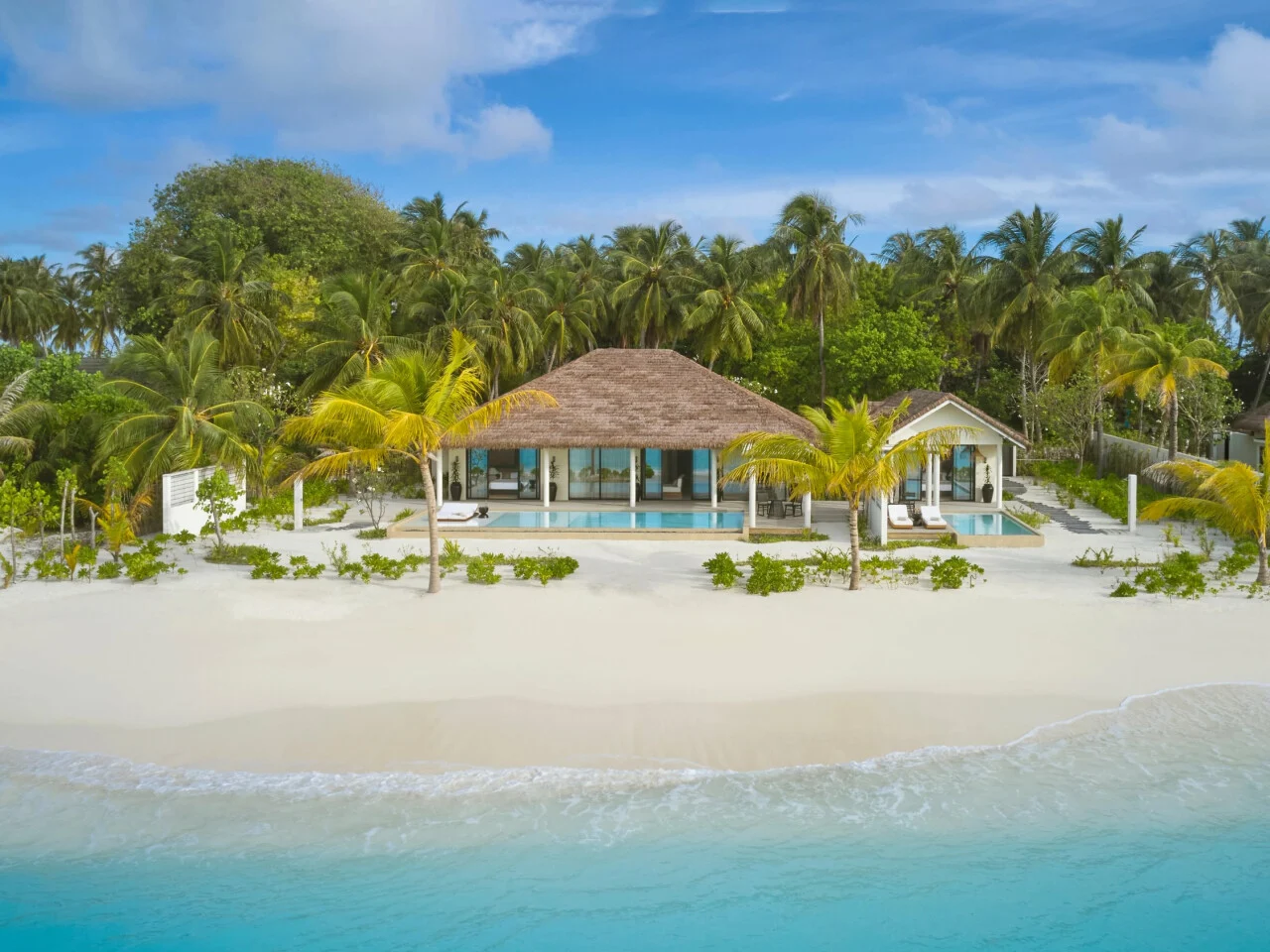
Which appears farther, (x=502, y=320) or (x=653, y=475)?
(x=502, y=320)

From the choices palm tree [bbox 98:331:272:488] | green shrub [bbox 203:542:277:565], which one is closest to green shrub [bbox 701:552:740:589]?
green shrub [bbox 203:542:277:565]

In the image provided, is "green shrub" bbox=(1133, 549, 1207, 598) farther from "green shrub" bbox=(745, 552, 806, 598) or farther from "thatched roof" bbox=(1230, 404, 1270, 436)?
"thatched roof" bbox=(1230, 404, 1270, 436)

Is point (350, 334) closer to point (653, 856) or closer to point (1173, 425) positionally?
point (653, 856)

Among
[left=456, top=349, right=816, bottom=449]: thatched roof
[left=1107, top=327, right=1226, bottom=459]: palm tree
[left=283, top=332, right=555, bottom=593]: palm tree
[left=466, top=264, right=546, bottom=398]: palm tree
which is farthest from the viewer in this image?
[left=466, top=264, right=546, bottom=398]: palm tree

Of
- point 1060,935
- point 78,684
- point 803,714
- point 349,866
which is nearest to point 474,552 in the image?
point 78,684

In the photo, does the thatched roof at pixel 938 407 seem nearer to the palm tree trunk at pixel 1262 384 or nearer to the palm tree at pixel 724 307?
the palm tree at pixel 724 307

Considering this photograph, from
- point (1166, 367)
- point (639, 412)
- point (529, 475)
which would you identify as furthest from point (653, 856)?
point (1166, 367)
